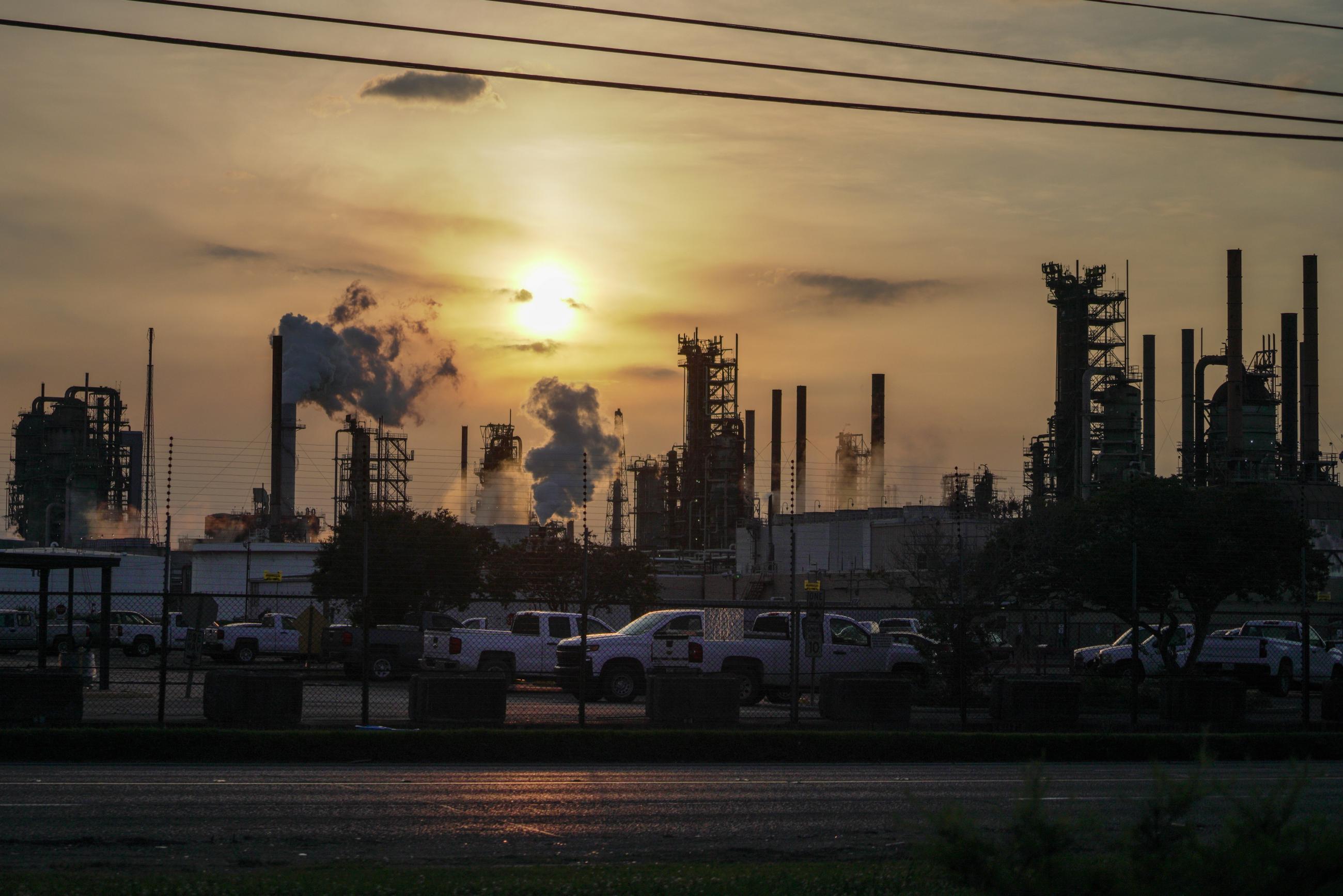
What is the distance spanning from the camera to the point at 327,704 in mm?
23125

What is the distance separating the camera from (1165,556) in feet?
96.4

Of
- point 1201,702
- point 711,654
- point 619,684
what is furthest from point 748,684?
point 1201,702

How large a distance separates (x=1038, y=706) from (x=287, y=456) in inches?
2171

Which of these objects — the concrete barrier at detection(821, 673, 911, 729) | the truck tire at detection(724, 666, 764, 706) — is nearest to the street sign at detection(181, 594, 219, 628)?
the truck tire at detection(724, 666, 764, 706)

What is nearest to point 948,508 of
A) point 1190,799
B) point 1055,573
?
point 1055,573

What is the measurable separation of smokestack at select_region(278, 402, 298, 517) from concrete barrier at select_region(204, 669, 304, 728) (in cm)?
5018

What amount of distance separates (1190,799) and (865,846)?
5.82m

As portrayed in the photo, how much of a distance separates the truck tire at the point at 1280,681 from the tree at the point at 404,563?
1861 centimetres

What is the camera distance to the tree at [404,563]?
36.5 metres

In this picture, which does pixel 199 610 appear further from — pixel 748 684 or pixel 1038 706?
pixel 1038 706

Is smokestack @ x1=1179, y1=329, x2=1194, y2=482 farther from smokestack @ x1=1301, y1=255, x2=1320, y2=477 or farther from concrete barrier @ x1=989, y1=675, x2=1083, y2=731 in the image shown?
concrete barrier @ x1=989, y1=675, x2=1083, y2=731

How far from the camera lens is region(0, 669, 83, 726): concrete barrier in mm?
18906

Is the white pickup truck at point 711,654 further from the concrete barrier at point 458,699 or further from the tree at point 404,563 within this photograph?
the tree at point 404,563

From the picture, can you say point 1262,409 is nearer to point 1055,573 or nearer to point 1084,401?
point 1084,401
